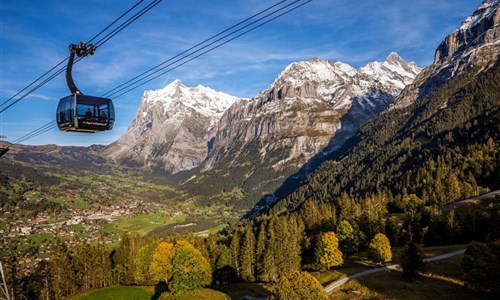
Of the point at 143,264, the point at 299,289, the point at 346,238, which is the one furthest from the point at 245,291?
the point at 299,289

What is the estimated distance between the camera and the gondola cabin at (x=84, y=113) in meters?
34.5

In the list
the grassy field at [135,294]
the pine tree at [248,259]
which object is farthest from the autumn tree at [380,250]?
the pine tree at [248,259]

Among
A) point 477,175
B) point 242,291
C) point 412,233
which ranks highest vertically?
point 477,175

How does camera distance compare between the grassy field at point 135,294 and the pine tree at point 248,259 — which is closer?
the grassy field at point 135,294

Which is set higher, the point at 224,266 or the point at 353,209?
the point at 353,209

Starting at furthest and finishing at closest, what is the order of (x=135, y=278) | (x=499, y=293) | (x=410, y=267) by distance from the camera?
(x=135, y=278), (x=410, y=267), (x=499, y=293)

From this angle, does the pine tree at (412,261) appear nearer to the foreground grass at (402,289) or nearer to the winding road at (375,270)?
the foreground grass at (402,289)

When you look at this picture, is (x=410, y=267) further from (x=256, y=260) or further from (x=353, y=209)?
(x=353, y=209)

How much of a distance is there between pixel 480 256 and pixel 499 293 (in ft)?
20.4

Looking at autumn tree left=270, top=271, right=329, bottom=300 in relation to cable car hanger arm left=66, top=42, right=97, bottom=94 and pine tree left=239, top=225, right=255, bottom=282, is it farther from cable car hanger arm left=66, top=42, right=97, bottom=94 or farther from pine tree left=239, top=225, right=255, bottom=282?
pine tree left=239, top=225, right=255, bottom=282

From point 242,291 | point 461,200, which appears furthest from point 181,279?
point 461,200

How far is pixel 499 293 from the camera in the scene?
58.9 metres

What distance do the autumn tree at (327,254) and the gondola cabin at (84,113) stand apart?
75.0m

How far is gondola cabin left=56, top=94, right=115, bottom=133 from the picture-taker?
34.5 metres
